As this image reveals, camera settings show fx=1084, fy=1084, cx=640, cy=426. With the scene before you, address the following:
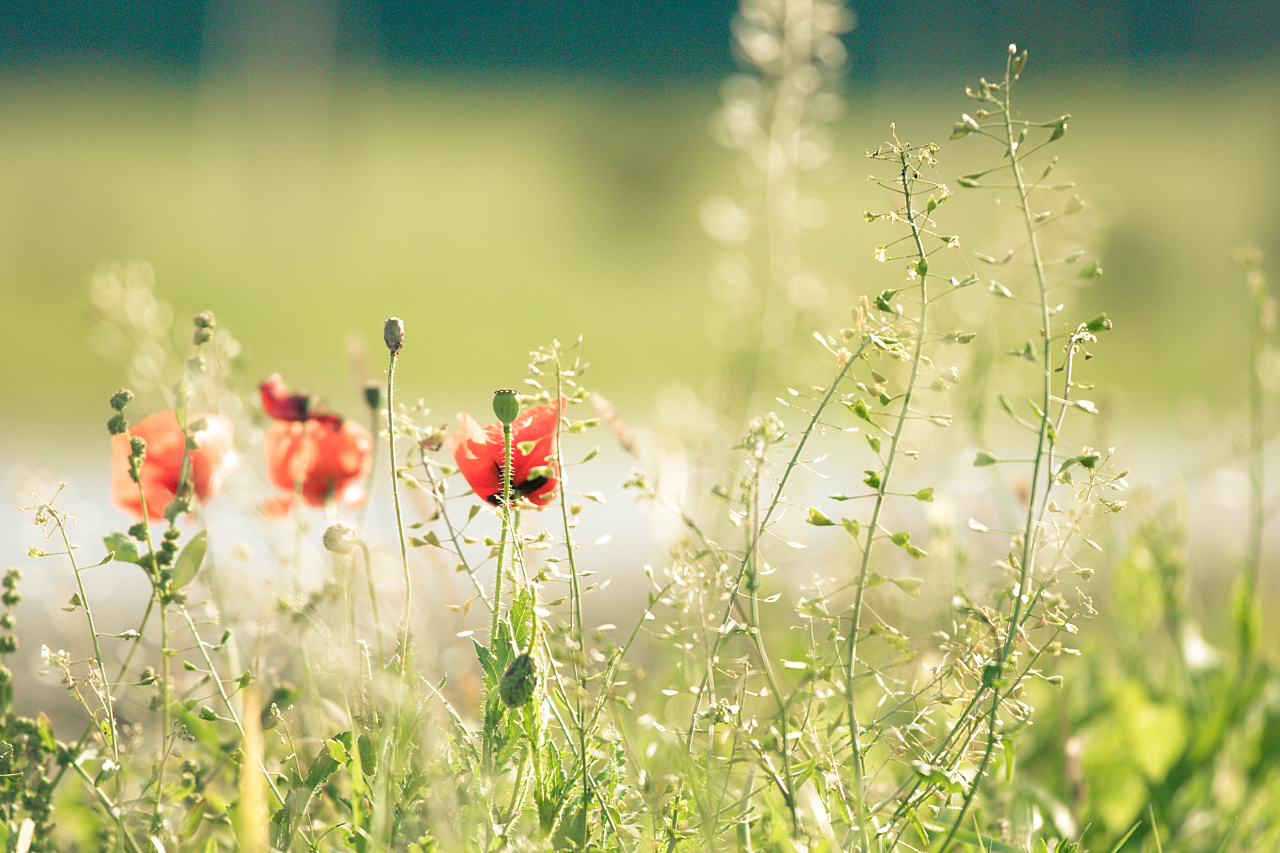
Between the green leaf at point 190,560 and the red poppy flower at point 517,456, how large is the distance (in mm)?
184

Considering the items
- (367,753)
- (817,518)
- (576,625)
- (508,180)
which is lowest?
(367,753)

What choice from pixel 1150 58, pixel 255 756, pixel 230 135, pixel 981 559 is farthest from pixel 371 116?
pixel 255 756

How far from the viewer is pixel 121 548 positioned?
29.4 inches

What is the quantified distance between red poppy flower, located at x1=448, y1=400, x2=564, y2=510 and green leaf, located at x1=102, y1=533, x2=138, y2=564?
227 mm

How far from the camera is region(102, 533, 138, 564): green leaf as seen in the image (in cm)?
74

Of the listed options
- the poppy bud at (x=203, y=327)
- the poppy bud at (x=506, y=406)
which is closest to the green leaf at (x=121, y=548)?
the poppy bud at (x=203, y=327)

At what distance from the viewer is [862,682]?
1089mm

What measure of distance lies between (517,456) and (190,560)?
9.4 inches

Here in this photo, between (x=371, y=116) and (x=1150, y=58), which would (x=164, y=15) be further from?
(x=1150, y=58)

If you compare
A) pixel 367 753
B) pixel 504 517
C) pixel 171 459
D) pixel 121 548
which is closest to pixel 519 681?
pixel 504 517

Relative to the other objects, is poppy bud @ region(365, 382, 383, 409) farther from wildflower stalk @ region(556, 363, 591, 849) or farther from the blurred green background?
the blurred green background

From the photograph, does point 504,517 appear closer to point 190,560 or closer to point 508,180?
point 190,560

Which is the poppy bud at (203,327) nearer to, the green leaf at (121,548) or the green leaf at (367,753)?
the green leaf at (121,548)

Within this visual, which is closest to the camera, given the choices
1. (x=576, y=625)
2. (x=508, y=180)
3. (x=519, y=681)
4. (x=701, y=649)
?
(x=519, y=681)
